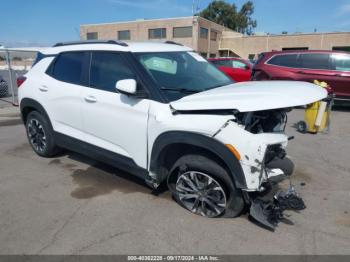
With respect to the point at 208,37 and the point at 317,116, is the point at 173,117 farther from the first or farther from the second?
the point at 208,37

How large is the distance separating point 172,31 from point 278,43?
16.3 m

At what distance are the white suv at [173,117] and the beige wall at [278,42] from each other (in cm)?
4498

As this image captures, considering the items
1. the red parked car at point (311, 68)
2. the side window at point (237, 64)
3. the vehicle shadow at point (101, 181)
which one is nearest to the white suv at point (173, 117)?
the vehicle shadow at point (101, 181)

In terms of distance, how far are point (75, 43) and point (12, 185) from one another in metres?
2.15

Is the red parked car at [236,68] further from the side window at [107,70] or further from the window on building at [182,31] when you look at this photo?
the window on building at [182,31]

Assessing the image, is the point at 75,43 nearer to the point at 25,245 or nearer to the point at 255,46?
the point at 25,245

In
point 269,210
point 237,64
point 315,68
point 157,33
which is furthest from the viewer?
point 157,33

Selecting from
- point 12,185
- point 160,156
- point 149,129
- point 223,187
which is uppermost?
point 149,129

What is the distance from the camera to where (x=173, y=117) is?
9.89 ft

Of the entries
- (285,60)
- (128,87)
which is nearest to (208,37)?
(285,60)

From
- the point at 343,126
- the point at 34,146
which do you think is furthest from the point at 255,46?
the point at 34,146

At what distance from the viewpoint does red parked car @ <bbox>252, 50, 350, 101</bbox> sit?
8984 millimetres

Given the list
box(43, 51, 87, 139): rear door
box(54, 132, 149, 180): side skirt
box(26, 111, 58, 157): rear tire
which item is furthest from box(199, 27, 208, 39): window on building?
box(54, 132, 149, 180): side skirt

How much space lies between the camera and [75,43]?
425 cm
